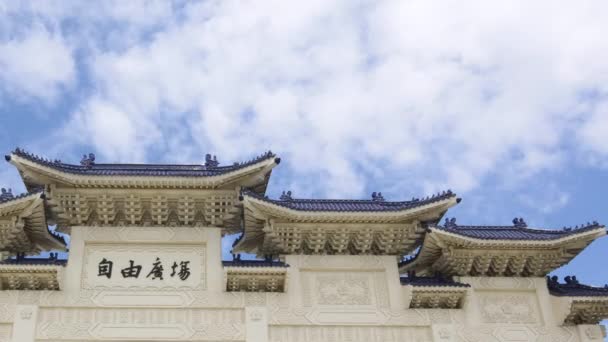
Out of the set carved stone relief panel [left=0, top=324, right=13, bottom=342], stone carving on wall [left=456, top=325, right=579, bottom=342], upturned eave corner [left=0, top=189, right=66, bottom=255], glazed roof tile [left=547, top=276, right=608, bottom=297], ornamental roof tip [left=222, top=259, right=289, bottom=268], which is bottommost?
stone carving on wall [left=456, top=325, right=579, bottom=342]

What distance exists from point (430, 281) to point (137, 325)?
472cm

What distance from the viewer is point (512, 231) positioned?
12883mm

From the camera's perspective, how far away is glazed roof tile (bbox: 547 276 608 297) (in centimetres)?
1204

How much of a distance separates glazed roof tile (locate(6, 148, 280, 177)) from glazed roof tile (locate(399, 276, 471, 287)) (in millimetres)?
2874

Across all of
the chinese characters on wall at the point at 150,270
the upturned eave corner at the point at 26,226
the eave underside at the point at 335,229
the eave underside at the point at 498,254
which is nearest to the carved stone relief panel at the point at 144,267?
the chinese characters on wall at the point at 150,270

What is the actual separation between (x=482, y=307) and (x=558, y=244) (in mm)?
1596

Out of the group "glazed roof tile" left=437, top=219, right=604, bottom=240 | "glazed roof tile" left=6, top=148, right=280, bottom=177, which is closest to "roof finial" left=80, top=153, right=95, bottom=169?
"glazed roof tile" left=6, top=148, right=280, bottom=177

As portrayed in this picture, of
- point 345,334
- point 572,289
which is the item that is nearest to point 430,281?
point 345,334

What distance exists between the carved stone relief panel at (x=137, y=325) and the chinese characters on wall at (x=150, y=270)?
593mm

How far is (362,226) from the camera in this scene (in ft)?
39.8

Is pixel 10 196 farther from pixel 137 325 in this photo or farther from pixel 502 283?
pixel 502 283

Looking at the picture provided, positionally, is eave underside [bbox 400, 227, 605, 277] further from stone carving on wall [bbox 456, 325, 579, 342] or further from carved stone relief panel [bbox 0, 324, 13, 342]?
carved stone relief panel [bbox 0, 324, 13, 342]

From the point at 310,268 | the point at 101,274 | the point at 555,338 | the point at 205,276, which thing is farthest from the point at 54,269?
the point at 555,338

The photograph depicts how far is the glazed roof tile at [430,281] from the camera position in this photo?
1185cm
